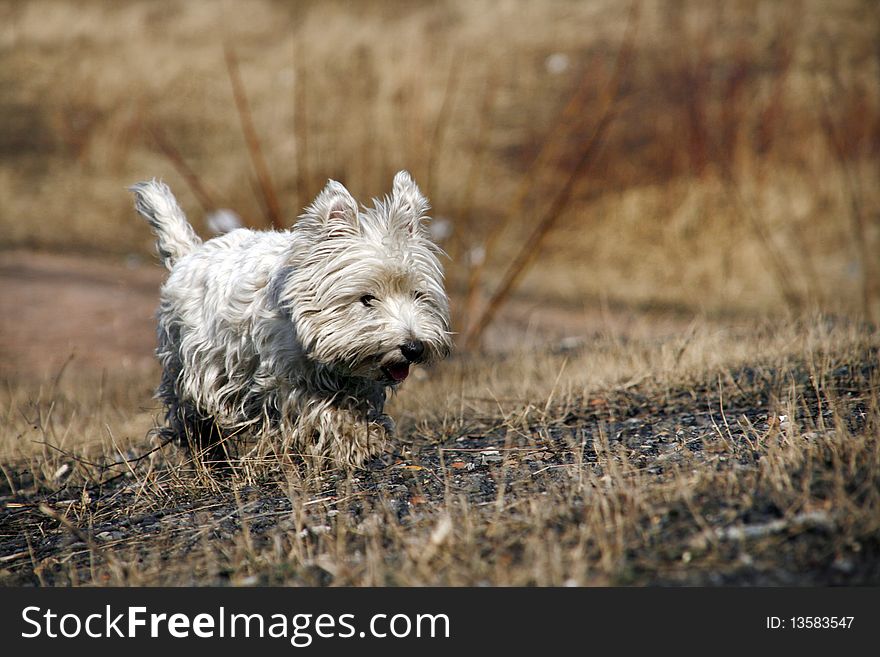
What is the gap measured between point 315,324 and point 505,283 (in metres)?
9.18

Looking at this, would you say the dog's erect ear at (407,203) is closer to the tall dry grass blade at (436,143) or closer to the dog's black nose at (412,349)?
the dog's black nose at (412,349)

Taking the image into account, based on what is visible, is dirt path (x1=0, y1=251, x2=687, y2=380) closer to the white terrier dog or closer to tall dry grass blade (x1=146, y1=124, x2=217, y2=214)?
tall dry grass blade (x1=146, y1=124, x2=217, y2=214)

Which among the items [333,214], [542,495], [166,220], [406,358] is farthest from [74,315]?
[542,495]

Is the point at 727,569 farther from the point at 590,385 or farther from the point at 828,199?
the point at 828,199

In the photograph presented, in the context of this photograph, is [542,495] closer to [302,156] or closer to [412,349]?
[412,349]

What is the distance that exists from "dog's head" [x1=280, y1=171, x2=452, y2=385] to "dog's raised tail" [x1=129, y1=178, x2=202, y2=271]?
1837 millimetres

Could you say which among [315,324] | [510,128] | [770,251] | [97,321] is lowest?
[315,324]

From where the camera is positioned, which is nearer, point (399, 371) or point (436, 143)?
point (399, 371)

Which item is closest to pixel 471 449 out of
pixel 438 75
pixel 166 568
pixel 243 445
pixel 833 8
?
pixel 243 445

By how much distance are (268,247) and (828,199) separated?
621 inches

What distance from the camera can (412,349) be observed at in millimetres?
4887

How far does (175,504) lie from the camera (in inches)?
199

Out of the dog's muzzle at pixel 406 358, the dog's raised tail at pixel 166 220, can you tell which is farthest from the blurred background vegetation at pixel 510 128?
the dog's muzzle at pixel 406 358

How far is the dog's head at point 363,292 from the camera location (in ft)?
16.2
